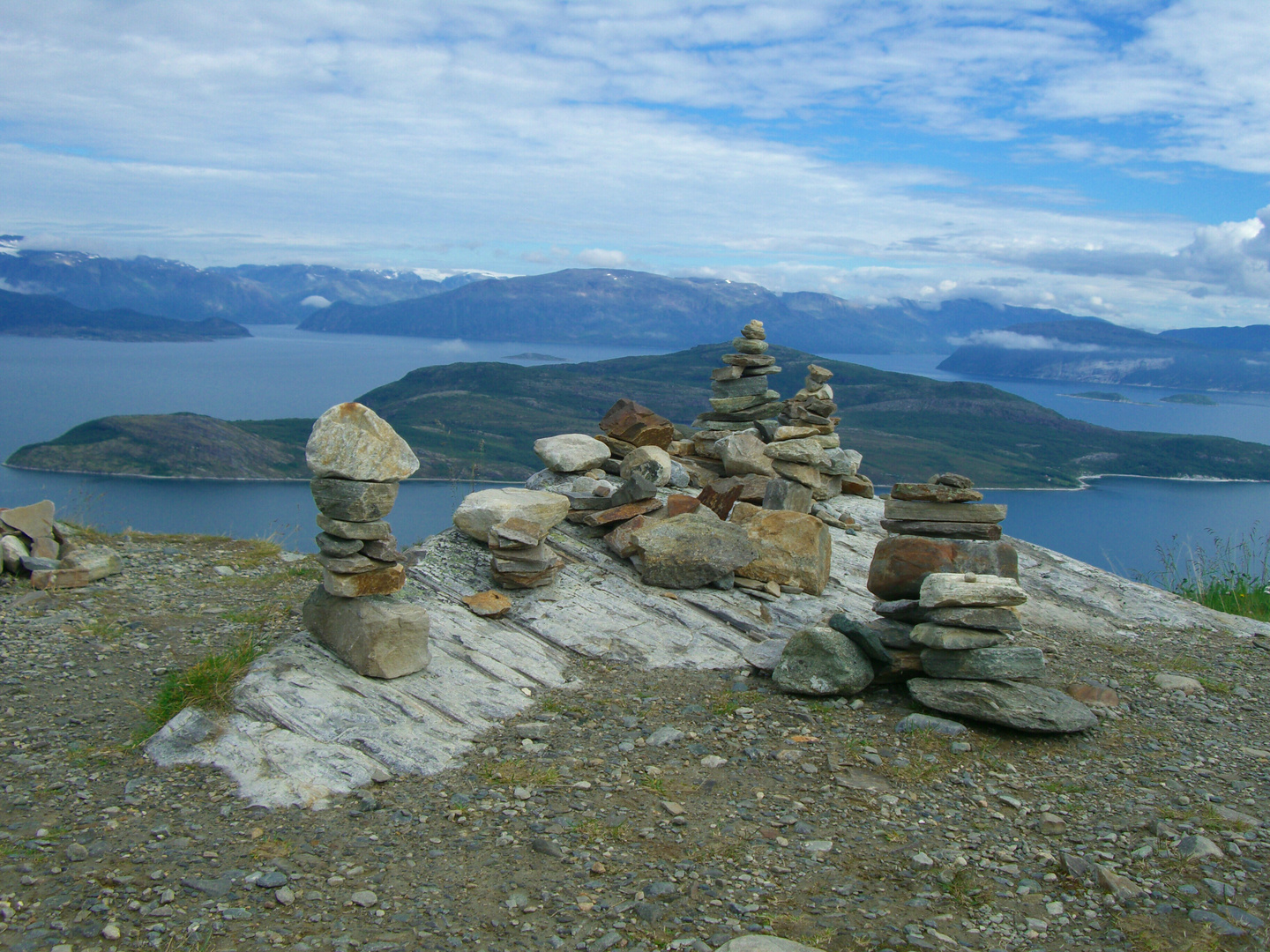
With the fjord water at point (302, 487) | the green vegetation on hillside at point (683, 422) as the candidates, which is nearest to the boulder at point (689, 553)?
the fjord water at point (302, 487)

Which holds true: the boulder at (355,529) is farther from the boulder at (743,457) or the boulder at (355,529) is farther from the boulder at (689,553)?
the boulder at (743,457)

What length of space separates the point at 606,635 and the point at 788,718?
9.63ft

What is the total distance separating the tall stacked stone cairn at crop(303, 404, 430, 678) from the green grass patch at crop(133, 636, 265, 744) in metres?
1.11

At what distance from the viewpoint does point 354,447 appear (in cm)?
838

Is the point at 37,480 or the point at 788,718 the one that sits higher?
the point at 788,718

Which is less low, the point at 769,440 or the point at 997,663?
the point at 769,440

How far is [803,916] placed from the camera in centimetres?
513

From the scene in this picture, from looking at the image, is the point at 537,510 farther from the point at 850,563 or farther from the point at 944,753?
the point at 944,753

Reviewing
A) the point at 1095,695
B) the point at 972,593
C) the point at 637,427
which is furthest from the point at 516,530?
the point at 1095,695

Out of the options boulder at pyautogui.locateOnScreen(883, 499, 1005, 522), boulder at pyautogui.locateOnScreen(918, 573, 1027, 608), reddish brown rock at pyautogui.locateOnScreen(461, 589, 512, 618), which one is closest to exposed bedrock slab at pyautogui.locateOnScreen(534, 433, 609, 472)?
reddish brown rock at pyautogui.locateOnScreen(461, 589, 512, 618)

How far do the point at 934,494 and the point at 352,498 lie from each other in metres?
7.50

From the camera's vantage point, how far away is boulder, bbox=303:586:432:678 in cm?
834

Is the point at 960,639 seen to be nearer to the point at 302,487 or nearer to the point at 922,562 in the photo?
the point at 922,562

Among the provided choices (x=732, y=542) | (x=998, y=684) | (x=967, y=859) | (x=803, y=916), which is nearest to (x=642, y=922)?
(x=803, y=916)
